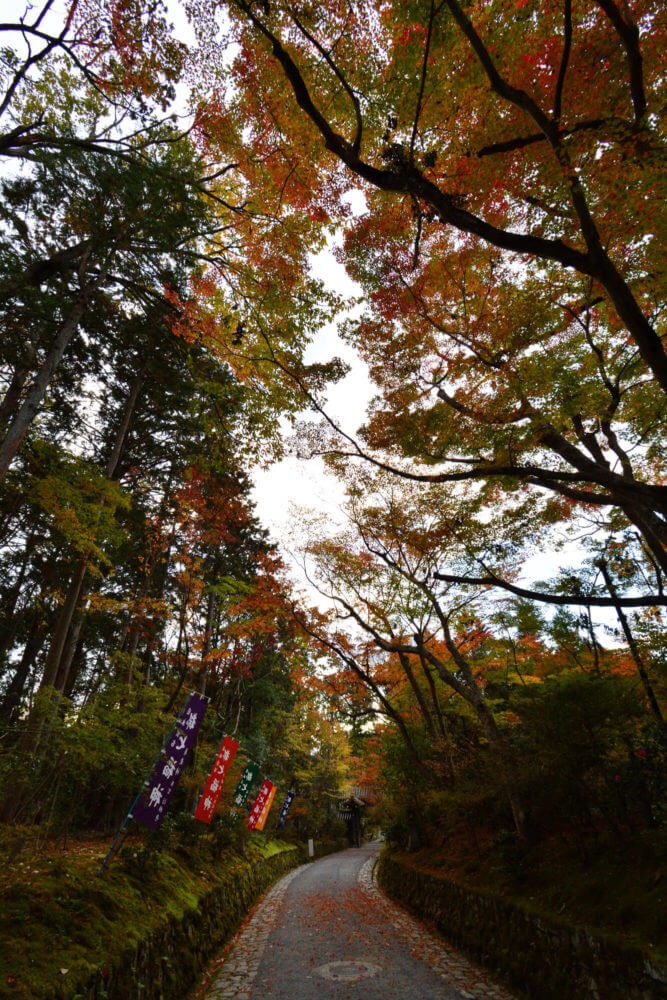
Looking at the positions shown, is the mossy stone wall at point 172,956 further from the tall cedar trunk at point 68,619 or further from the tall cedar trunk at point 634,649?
the tall cedar trunk at point 634,649

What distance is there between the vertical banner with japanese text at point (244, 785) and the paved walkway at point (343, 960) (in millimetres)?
2402

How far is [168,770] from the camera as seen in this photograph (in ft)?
21.6

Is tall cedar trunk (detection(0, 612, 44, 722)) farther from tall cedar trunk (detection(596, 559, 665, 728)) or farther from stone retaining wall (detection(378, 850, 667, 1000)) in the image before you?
tall cedar trunk (detection(596, 559, 665, 728))

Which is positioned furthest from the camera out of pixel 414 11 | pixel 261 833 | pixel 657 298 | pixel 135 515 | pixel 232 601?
pixel 261 833

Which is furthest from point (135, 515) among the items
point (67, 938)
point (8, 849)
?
point (67, 938)

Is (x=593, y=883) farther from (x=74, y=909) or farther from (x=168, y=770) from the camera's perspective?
(x=168, y=770)

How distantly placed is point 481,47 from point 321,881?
2056 cm

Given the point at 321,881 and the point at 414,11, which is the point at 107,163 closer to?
the point at 414,11

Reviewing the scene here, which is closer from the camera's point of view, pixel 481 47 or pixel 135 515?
pixel 481 47

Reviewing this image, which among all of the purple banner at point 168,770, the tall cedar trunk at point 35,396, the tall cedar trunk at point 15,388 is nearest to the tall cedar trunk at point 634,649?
the purple banner at point 168,770

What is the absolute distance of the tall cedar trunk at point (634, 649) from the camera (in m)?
5.56

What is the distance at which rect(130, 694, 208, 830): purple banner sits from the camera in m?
6.08

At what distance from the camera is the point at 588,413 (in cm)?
684

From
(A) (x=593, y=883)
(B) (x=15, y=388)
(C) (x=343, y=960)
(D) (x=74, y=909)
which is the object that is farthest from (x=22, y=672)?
(A) (x=593, y=883)
